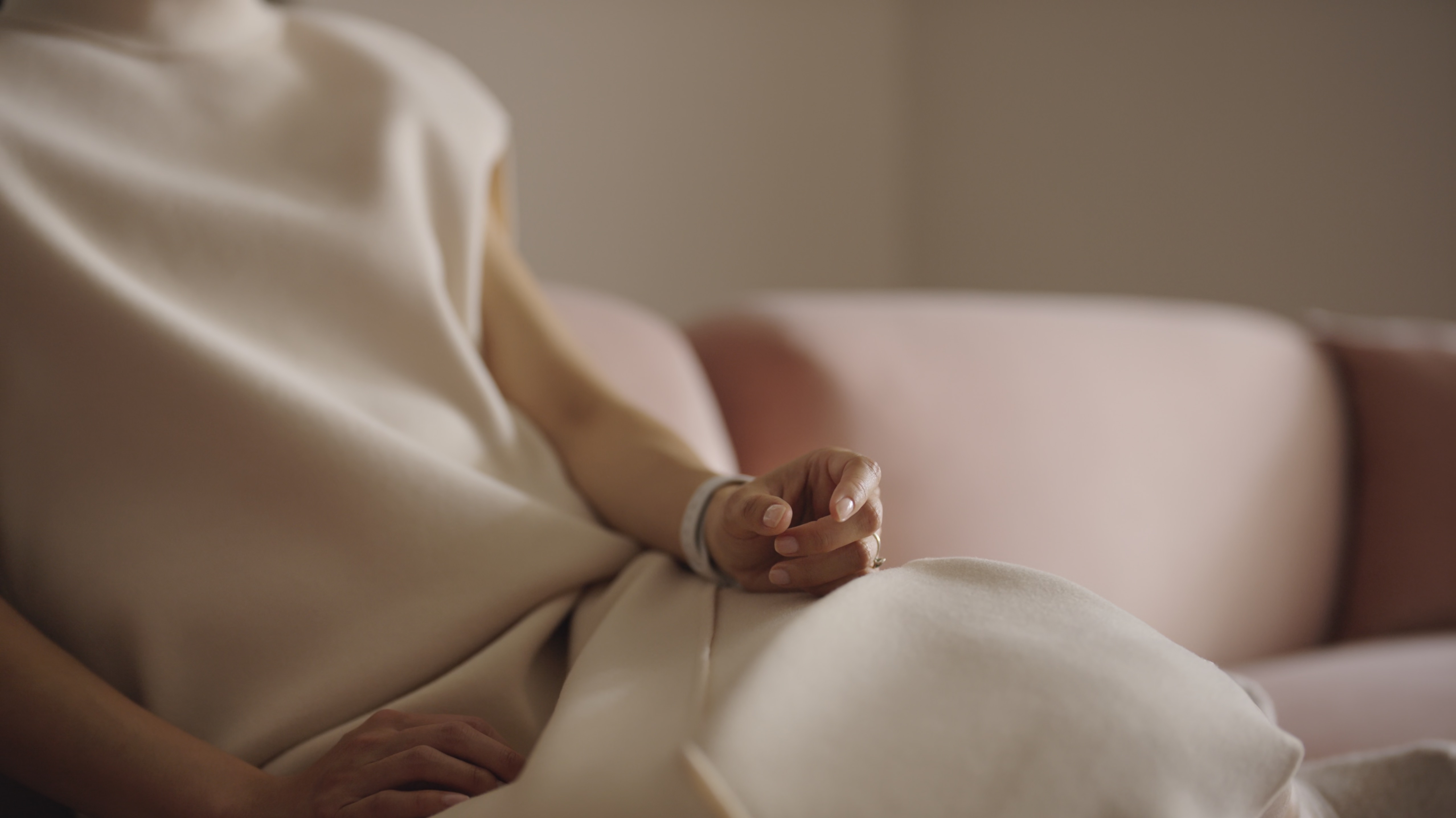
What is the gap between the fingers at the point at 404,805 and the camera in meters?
0.48

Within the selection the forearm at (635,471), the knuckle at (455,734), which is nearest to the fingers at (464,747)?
the knuckle at (455,734)

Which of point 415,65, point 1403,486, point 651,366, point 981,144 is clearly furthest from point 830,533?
point 981,144

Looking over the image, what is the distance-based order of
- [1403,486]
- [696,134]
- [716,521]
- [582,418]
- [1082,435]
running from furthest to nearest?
[696,134] → [1403,486] → [1082,435] → [582,418] → [716,521]

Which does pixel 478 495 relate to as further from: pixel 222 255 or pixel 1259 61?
pixel 1259 61

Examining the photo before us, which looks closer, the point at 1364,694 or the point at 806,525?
the point at 806,525

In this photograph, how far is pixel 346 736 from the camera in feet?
1.82

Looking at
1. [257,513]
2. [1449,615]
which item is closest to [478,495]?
[257,513]

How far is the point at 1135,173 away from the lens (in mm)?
2098

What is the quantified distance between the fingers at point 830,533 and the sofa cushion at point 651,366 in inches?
16.1

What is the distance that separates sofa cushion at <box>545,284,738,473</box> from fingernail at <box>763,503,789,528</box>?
0.40 m

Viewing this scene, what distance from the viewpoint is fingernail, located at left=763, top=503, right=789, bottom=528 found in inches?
21.8

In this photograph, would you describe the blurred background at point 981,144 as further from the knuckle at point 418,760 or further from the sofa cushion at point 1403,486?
the knuckle at point 418,760

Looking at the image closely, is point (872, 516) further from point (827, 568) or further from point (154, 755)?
point (154, 755)

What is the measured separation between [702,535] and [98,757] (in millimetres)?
379
